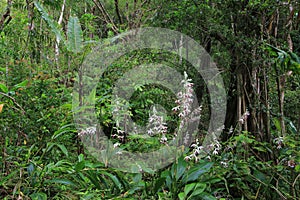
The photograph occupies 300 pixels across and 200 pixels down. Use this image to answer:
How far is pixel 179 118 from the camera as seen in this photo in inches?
77.9

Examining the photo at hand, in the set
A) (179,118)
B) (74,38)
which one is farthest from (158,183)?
(74,38)

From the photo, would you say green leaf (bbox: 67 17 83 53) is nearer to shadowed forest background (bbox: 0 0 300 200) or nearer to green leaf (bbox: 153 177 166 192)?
shadowed forest background (bbox: 0 0 300 200)

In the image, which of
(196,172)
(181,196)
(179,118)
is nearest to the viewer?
(181,196)

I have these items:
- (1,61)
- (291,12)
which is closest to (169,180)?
(291,12)

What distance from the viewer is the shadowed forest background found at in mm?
1363

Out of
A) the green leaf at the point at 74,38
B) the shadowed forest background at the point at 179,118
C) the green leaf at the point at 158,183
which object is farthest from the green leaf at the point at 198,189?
the green leaf at the point at 74,38

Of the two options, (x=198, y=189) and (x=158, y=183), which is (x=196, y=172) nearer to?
(x=198, y=189)

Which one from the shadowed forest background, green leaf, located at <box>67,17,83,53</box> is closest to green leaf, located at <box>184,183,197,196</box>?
the shadowed forest background

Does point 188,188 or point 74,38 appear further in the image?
point 74,38

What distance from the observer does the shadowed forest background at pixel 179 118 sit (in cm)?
136

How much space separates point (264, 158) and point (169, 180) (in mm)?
924

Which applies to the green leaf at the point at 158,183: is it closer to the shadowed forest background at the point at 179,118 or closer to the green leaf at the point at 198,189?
the shadowed forest background at the point at 179,118

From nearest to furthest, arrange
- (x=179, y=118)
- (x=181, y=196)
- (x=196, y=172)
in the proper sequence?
(x=181, y=196) → (x=196, y=172) → (x=179, y=118)

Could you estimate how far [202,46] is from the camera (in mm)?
2545
